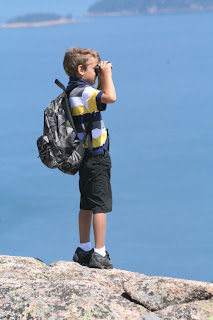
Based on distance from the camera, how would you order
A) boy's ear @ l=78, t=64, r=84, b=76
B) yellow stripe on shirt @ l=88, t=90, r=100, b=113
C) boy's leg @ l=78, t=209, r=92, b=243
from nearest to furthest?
yellow stripe on shirt @ l=88, t=90, r=100, b=113, boy's ear @ l=78, t=64, r=84, b=76, boy's leg @ l=78, t=209, r=92, b=243

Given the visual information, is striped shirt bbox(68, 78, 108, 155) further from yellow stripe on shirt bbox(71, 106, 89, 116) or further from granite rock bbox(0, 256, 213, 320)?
granite rock bbox(0, 256, 213, 320)

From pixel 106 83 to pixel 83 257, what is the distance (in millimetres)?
1635

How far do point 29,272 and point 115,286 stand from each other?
2.46 ft

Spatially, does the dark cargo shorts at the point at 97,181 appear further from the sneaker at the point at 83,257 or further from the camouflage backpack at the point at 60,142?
the sneaker at the point at 83,257

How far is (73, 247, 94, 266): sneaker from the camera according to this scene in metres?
5.77

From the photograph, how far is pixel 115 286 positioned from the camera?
4754 mm

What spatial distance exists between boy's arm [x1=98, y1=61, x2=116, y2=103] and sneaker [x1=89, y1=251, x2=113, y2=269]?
4.59ft

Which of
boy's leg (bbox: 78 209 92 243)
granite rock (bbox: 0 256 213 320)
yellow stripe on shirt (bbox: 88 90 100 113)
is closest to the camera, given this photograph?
granite rock (bbox: 0 256 213 320)

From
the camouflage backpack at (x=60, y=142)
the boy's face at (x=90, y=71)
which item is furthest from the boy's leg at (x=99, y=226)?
the boy's face at (x=90, y=71)

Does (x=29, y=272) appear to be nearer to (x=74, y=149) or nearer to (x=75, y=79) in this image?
(x=74, y=149)

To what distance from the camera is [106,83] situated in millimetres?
5352

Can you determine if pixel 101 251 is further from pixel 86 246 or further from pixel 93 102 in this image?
pixel 93 102

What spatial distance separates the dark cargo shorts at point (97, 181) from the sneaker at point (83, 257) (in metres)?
0.50

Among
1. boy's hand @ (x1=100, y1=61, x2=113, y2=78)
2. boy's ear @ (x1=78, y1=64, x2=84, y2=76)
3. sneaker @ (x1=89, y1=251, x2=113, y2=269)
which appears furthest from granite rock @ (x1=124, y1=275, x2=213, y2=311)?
boy's ear @ (x1=78, y1=64, x2=84, y2=76)
